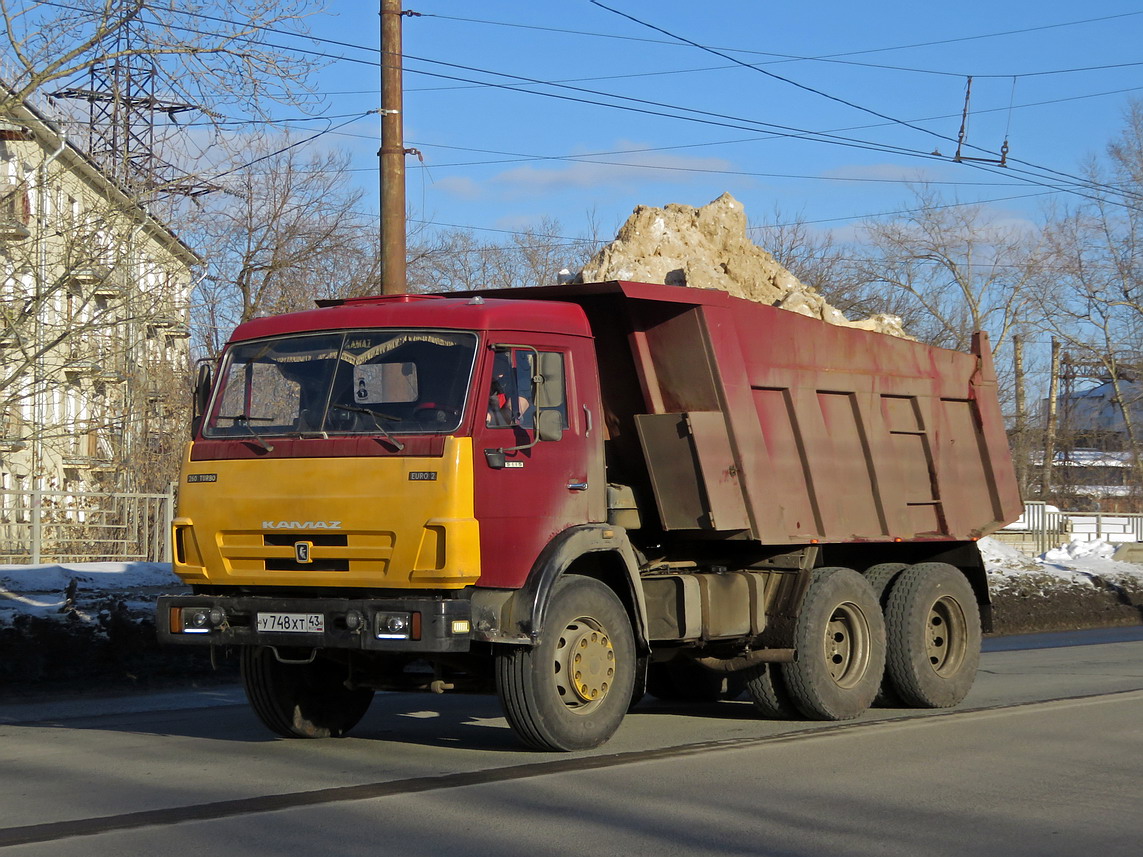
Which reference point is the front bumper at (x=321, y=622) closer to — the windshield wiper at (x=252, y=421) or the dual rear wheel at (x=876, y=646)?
the windshield wiper at (x=252, y=421)

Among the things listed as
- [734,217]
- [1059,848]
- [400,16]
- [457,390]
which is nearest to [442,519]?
[457,390]

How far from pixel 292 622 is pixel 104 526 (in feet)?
45.9

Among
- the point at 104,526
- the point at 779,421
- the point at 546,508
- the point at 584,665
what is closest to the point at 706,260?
the point at 779,421

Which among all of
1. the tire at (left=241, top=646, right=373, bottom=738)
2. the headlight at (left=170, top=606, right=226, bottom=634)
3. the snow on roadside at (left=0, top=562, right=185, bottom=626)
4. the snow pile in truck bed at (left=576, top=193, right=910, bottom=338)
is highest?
the snow pile in truck bed at (left=576, top=193, right=910, bottom=338)

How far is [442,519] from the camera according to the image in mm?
7867

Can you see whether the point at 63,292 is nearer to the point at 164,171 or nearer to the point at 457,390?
the point at 164,171

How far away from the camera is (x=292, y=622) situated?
8.17 meters

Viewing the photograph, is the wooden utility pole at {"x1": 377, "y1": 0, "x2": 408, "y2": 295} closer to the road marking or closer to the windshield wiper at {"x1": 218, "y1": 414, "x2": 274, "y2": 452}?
the windshield wiper at {"x1": 218, "y1": 414, "x2": 274, "y2": 452}

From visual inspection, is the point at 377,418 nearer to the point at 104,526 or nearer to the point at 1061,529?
the point at 104,526

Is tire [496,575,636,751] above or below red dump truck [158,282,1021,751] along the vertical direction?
below

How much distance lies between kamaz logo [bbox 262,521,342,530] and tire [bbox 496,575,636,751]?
3.96 ft

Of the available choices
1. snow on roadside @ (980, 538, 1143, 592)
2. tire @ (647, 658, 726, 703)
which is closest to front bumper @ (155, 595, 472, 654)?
tire @ (647, 658, 726, 703)

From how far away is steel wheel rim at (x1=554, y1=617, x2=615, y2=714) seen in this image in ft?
27.7

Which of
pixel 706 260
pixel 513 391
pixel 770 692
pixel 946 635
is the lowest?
pixel 770 692
